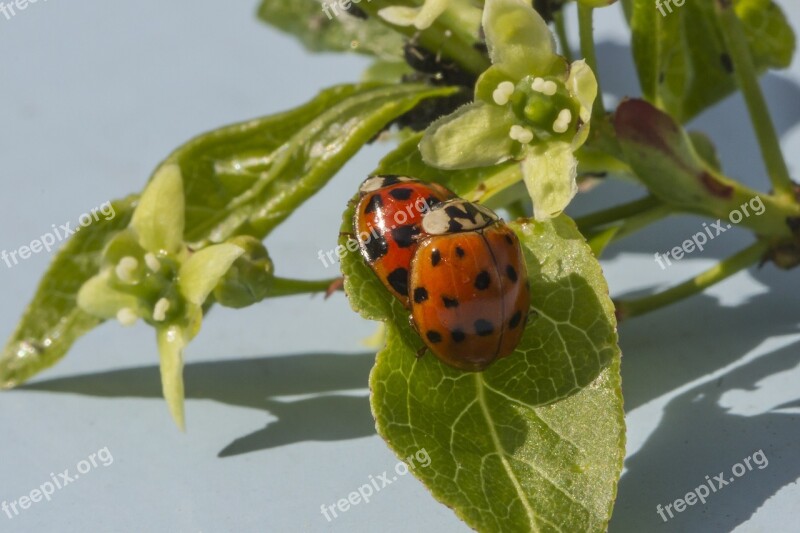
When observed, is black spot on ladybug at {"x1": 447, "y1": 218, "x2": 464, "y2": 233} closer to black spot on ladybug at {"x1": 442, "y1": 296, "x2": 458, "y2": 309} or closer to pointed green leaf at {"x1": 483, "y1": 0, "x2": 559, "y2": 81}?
black spot on ladybug at {"x1": 442, "y1": 296, "x2": 458, "y2": 309}

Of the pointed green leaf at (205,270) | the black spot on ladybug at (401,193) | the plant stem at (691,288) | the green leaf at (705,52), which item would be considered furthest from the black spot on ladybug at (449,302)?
the green leaf at (705,52)

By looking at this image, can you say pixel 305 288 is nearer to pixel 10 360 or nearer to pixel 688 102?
pixel 10 360

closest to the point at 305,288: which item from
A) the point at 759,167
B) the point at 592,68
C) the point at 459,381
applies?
the point at 459,381

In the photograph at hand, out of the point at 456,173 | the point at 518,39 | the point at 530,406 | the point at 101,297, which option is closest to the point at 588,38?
the point at 518,39

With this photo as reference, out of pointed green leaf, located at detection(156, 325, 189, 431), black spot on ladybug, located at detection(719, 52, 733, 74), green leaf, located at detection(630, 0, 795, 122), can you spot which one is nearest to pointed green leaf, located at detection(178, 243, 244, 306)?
pointed green leaf, located at detection(156, 325, 189, 431)

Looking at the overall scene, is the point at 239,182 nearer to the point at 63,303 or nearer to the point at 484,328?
the point at 63,303

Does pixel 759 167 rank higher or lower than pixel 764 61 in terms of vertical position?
lower
